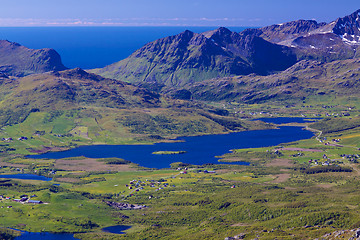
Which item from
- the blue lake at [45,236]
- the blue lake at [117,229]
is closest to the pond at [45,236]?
the blue lake at [45,236]

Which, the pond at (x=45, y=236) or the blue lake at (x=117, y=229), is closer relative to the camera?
the pond at (x=45, y=236)

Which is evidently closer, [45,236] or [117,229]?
[45,236]

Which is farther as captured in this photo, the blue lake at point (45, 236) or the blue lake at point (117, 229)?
the blue lake at point (117, 229)

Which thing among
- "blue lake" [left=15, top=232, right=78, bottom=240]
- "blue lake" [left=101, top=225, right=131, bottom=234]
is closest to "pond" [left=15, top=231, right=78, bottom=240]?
"blue lake" [left=15, top=232, right=78, bottom=240]

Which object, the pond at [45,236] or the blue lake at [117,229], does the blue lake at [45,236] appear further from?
the blue lake at [117,229]

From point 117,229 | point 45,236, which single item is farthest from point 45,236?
point 117,229

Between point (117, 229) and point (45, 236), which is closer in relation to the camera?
point (45, 236)

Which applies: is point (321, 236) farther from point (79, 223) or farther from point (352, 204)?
point (79, 223)

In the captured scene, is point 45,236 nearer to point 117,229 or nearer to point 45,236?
point 45,236

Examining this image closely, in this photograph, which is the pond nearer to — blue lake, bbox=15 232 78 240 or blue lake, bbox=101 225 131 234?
blue lake, bbox=15 232 78 240

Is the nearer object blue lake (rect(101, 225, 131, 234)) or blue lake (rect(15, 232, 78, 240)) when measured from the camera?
blue lake (rect(15, 232, 78, 240))

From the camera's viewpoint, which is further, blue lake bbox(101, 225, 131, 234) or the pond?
blue lake bbox(101, 225, 131, 234)

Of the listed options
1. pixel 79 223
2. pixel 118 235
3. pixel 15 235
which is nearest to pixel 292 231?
pixel 118 235
